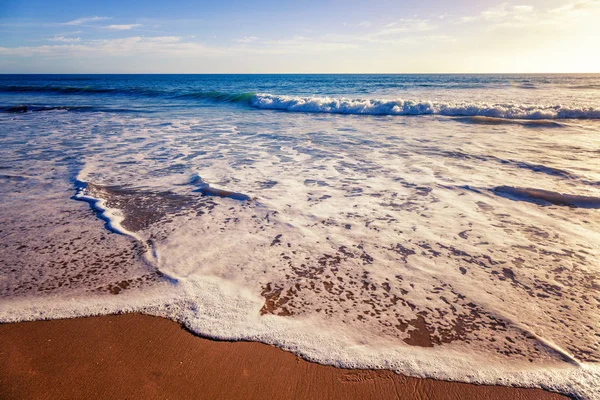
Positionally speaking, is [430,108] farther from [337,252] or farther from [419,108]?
[337,252]

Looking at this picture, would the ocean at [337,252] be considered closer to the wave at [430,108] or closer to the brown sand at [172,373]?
the brown sand at [172,373]

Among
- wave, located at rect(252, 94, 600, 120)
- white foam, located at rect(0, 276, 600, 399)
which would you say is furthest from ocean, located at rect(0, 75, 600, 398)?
wave, located at rect(252, 94, 600, 120)

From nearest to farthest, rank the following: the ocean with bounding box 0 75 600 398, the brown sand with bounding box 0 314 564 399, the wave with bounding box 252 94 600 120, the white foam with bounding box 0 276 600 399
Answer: the brown sand with bounding box 0 314 564 399 < the white foam with bounding box 0 276 600 399 < the ocean with bounding box 0 75 600 398 < the wave with bounding box 252 94 600 120

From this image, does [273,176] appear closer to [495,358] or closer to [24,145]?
[495,358]

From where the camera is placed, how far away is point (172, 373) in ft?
6.63

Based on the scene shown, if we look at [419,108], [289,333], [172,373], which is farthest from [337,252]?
[419,108]

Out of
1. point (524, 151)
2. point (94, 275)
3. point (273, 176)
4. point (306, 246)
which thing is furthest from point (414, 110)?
point (94, 275)

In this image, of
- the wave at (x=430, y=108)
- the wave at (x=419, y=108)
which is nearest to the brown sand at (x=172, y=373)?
the wave at (x=419, y=108)

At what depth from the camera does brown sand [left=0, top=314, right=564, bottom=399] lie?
190 cm

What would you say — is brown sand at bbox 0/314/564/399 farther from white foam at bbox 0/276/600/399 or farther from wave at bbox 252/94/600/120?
wave at bbox 252/94/600/120

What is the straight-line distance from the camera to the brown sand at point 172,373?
1904mm

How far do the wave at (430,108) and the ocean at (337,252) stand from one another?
8.22 meters

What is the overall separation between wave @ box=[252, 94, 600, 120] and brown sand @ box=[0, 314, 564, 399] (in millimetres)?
15882

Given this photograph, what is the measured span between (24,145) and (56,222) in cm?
640
